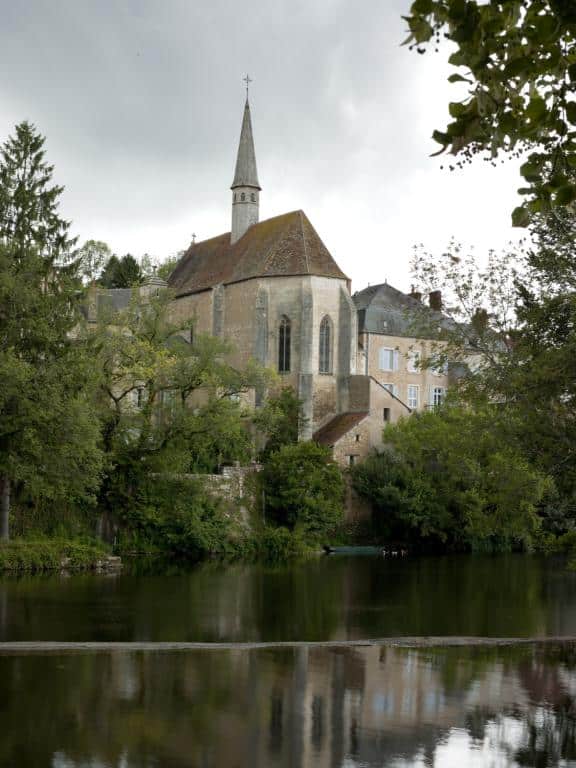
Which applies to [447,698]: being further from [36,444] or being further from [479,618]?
[36,444]

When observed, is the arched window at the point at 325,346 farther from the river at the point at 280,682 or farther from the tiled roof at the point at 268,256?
the river at the point at 280,682

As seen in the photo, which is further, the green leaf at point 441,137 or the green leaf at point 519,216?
the green leaf at point 519,216

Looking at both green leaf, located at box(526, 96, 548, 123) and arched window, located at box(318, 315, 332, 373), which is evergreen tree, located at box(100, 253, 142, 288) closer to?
arched window, located at box(318, 315, 332, 373)

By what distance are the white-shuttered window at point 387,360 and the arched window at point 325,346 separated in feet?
31.9

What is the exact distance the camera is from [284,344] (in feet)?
186

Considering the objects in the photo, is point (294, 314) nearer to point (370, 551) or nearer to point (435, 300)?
point (370, 551)

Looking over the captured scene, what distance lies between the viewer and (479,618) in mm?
23359

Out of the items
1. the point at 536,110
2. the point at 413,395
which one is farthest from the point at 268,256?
the point at 536,110

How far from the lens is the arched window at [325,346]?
56328mm

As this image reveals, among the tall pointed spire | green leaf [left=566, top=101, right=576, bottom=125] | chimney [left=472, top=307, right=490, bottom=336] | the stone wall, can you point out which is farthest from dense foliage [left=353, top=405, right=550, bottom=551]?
green leaf [left=566, top=101, right=576, bottom=125]

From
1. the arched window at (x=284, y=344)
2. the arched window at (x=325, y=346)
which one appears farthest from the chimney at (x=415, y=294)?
the arched window at (x=284, y=344)

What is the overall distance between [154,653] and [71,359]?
18.2m

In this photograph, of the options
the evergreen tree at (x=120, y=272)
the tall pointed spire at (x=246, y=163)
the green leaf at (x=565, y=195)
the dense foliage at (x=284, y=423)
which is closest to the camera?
the green leaf at (x=565, y=195)

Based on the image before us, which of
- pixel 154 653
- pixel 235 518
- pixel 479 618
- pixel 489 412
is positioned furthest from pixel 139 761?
pixel 235 518
